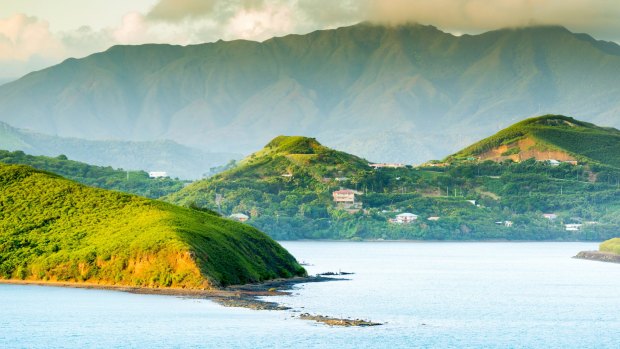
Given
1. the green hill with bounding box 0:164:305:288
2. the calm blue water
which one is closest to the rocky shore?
the green hill with bounding box 0:164:305:288

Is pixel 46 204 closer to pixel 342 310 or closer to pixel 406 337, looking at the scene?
pixel 342 310

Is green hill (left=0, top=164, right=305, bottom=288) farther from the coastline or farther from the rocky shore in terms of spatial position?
the rocky shore

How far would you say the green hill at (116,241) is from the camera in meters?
107

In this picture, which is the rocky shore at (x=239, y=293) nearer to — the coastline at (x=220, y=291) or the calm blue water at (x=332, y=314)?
the coastline at (x=220, y=291)

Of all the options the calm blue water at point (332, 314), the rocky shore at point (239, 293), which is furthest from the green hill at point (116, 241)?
the calm blue water at point (332, 314)

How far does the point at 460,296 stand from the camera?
412 ft

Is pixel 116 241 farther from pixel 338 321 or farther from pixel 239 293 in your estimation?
pixel 338 321

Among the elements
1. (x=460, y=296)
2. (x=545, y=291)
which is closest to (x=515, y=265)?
(x=545, y=291)

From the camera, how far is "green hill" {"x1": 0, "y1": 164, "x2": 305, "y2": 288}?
10709cm

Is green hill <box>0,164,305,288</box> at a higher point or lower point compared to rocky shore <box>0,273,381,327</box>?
higher

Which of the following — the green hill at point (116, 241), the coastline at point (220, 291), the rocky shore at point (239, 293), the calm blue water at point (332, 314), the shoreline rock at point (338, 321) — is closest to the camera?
the calm blue water at point (332, 314)

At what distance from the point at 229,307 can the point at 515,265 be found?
359ft

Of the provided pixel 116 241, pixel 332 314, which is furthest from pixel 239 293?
pixel 116 241

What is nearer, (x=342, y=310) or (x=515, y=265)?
(x=342, y=310)
